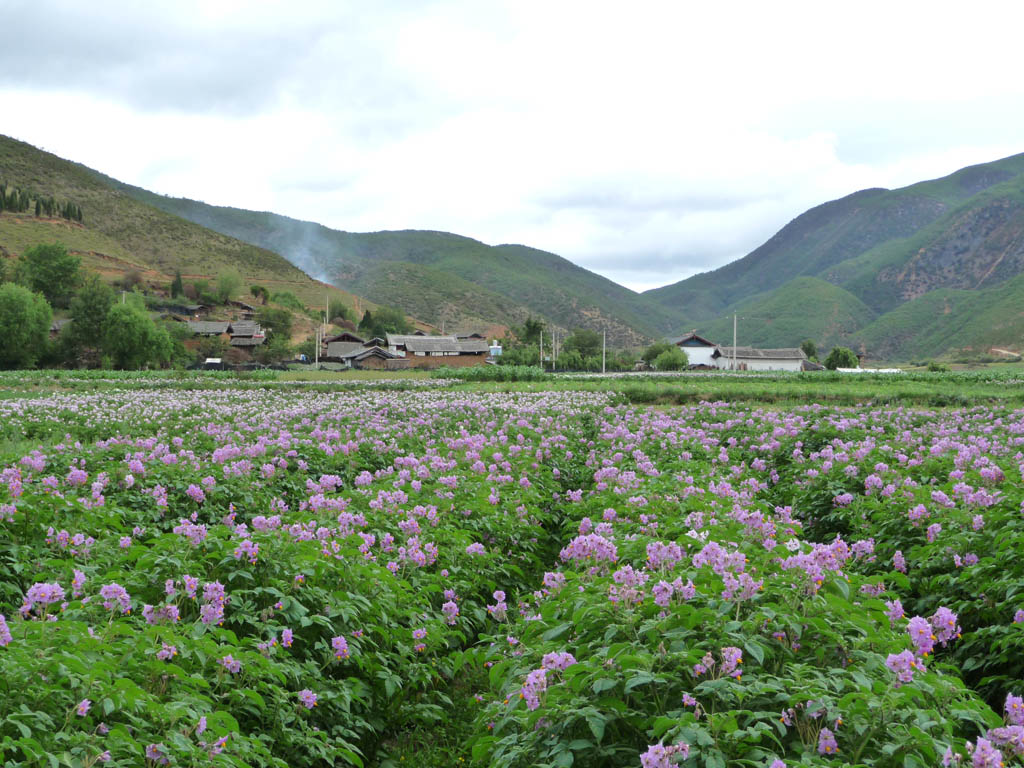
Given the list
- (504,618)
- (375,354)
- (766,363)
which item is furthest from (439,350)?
(504,618)

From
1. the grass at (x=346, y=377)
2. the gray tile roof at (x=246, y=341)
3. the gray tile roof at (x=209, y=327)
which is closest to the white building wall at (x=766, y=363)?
the grass at (x=346, y=377)

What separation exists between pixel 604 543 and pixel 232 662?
8.66ft

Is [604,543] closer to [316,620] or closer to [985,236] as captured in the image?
[316,620]

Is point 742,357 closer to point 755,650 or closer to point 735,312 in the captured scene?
point 735,312

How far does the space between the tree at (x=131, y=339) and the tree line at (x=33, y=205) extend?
7086 cm

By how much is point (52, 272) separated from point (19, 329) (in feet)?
120

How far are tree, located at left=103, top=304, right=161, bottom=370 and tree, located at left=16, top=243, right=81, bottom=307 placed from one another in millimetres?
33623

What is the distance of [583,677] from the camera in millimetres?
3691

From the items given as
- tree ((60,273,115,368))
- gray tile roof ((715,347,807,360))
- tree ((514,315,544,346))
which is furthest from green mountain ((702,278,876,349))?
tree ((60,273,115,368))

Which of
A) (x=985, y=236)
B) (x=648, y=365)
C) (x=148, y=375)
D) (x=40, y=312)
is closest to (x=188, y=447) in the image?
(x=148, y=375)

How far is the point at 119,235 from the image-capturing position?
132500 mm

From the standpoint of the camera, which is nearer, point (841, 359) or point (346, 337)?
point (841, 359)

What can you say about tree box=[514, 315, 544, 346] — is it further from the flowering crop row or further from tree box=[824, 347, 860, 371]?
the flowering crop row

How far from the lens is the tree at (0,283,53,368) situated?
65.2 meters
